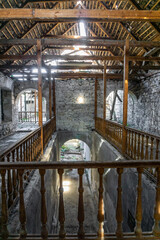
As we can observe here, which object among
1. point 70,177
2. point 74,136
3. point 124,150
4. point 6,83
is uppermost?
point 6,83

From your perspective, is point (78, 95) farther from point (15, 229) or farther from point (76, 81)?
point (15, 229)

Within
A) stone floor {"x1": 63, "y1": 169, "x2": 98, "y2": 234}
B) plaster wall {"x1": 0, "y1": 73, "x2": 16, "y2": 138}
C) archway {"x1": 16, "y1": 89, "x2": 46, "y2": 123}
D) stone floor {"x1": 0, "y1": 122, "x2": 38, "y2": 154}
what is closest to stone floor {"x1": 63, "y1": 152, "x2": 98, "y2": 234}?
stone floor {"x1": 63, "y1": 169, "x2": 98, "y2": 234}

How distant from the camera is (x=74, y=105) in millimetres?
12344

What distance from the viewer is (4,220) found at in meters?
1.66

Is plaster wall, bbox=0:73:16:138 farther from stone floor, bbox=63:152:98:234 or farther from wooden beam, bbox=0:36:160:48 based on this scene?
stone floor, bbox=63:152:98:234

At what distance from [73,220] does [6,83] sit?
28.6 feet

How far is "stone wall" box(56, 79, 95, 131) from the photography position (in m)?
12.2

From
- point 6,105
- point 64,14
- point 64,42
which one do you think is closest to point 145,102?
point 64,42

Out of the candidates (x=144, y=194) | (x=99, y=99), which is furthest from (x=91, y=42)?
(x=99, y=99)

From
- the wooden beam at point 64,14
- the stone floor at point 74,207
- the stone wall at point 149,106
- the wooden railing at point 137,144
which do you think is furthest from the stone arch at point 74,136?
the wooden beam at point 64,14

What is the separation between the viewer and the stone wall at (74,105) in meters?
12.2

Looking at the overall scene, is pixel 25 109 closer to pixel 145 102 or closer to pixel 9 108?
pixel 9 108

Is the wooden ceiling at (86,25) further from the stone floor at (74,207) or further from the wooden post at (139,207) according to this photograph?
the stone floor at (74,207)

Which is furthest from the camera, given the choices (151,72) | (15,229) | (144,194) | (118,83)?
(118,83)
